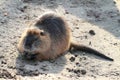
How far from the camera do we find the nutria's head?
6.38 m

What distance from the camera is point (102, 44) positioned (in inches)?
305

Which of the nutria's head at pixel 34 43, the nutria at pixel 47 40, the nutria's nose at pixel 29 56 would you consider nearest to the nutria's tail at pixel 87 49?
the nutria at pixel 47 40

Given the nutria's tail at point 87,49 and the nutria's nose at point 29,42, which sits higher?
the nutria's nose at point 29,42

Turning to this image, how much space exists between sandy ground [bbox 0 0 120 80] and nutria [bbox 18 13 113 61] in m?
0.13

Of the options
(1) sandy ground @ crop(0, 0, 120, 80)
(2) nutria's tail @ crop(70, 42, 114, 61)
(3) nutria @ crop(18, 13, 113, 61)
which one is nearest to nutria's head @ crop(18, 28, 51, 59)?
(3) nutria @ crop(18, 13, 113, 61)

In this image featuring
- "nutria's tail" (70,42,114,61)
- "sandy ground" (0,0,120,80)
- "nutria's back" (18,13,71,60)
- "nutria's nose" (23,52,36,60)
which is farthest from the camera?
"nutria's tail" (70,42,114,61)

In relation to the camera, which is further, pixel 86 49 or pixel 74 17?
pixel 74 17

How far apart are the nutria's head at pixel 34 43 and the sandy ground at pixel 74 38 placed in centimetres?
19

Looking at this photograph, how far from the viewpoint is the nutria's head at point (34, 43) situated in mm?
6375

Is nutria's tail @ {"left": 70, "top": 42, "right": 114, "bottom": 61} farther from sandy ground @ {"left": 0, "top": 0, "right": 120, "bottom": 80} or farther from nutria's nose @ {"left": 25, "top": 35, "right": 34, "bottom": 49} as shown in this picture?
nutria's nose @ {"left": 25, "top": 35, "right": 34, "bottom": 49}

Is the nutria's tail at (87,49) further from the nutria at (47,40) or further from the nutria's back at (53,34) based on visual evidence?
the nutria's back at (53,34)

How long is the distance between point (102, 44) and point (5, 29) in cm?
192

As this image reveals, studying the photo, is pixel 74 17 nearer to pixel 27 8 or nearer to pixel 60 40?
pixel 27 8

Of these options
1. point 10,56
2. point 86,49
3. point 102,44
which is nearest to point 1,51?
point 10,56
